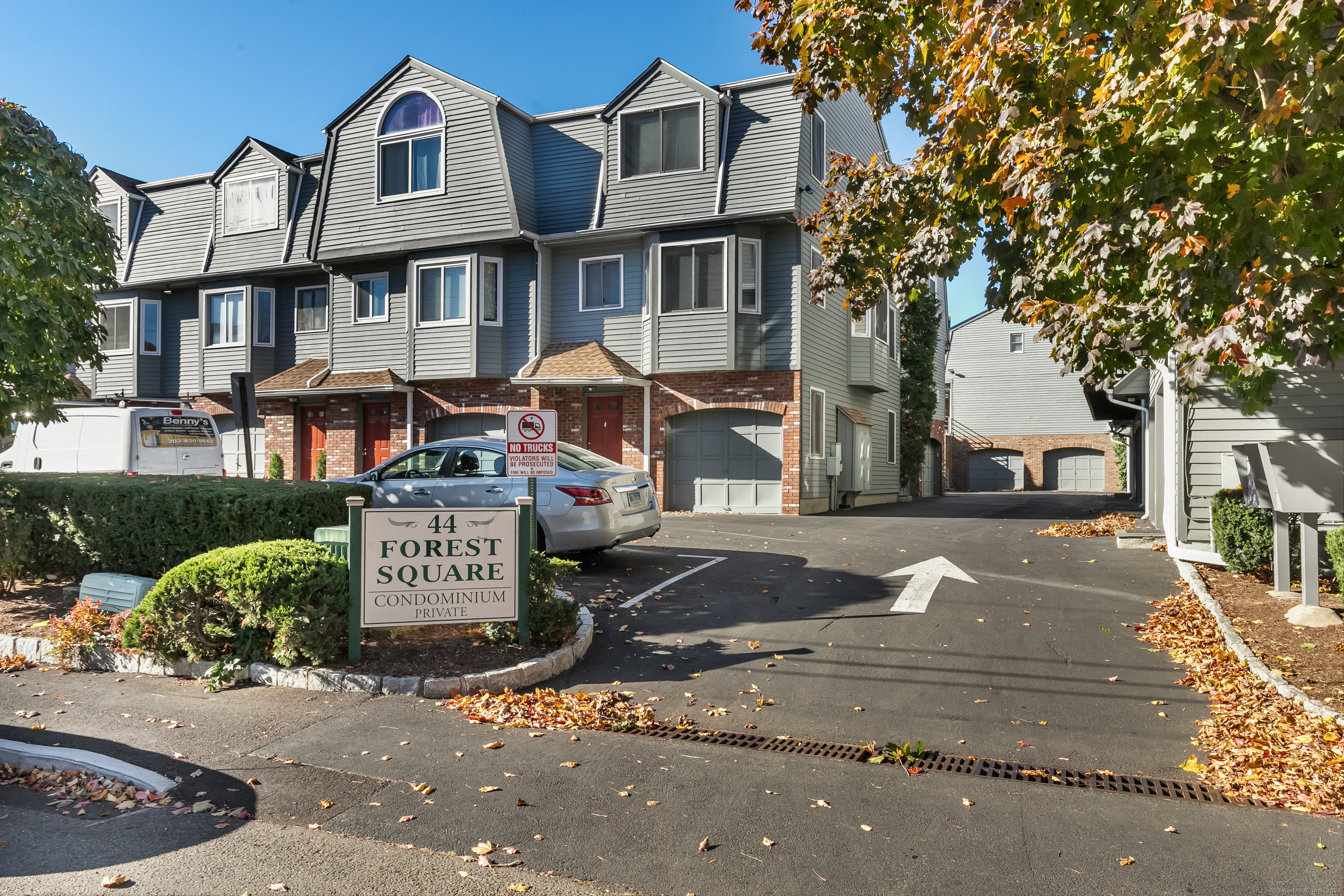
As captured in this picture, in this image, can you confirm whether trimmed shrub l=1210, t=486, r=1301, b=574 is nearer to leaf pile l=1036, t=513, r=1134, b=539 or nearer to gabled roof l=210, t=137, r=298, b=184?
leaf pile l=1036, t=513, r=1134, b=539

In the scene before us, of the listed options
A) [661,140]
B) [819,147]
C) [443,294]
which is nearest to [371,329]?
[443,294]

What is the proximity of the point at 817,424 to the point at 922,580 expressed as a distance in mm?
9914

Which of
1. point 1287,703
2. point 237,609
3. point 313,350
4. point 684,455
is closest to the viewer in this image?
point 1287,703

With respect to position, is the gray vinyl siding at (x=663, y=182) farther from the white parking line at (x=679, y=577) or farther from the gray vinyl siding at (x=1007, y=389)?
the gray vinyl siding at (x=1007, y=389)

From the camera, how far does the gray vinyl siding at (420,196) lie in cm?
2031

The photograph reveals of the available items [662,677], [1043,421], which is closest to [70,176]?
[662,677]

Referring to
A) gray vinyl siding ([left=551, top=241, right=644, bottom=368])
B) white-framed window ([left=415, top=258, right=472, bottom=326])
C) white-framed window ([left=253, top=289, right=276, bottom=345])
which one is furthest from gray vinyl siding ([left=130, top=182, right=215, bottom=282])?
gray vinyl siding ([left=551, top=241, right=644, bottom=368])

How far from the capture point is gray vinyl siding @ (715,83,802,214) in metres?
18.2

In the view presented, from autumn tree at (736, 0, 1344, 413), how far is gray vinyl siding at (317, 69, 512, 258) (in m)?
13.7

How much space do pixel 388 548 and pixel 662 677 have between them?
230 centimetres

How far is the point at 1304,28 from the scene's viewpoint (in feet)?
14.4

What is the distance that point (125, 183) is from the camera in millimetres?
26422

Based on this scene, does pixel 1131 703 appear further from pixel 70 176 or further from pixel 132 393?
pixel 132 393

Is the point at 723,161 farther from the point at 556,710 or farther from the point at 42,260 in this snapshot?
the point at 556,710
